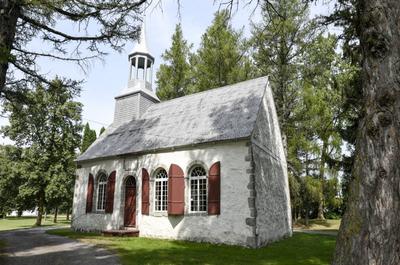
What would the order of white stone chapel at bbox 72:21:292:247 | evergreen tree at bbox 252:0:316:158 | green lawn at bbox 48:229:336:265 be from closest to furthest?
green lawn at bbox 48:229:336:265, white stone chapel at bbox 72:21:292:247, evergreen tree at bbox 252:0:316:158

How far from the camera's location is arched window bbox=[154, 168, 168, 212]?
13430 millimetres

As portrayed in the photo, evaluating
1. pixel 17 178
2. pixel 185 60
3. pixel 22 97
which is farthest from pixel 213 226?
pixel 17 178

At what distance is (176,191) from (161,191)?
1.25 metres

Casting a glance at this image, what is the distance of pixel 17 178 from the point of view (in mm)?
25250

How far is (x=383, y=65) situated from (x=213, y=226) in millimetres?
8992

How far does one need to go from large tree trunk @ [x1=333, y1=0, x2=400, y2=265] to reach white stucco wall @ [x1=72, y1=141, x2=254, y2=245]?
735cm

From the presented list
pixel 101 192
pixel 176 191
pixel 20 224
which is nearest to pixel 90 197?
pixel 101 192

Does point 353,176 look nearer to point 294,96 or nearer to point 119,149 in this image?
point 119,149

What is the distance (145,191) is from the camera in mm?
13781

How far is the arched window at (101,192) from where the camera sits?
15.8 m

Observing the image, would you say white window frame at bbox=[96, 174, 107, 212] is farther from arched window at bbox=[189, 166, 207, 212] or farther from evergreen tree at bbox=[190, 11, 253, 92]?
evergreen tree at bbox=[190, 11, 253, 92]

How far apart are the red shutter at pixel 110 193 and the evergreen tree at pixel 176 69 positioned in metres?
12.9

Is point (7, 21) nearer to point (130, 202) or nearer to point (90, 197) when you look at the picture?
point (130, 202)

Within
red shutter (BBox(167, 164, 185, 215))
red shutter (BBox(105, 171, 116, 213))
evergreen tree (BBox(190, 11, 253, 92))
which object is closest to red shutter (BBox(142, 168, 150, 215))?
red shutter (BBox(167, 164, 185, 215))
